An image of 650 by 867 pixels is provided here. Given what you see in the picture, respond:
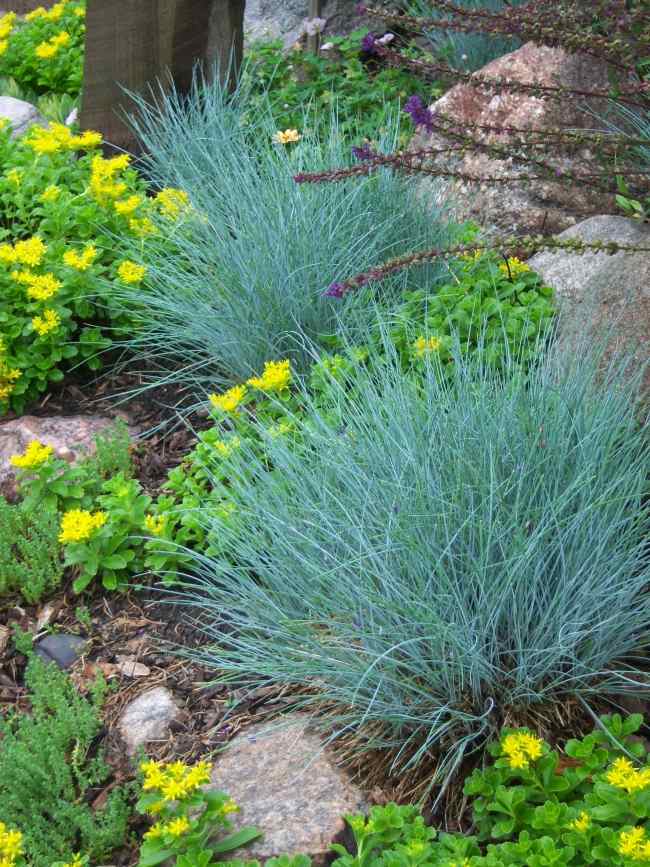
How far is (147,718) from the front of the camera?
100 inches

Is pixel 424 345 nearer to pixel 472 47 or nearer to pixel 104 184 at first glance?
pixel 104 184

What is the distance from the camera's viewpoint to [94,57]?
477 cm

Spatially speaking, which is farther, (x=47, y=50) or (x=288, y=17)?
(x=288, y=17)

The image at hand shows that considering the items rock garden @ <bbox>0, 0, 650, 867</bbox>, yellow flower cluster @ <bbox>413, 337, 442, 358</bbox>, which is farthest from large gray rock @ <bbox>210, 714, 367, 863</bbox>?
yellow flower cluster @ <bbox>413, 337, 442, 358</bbox>

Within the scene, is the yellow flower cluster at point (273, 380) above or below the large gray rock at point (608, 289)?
below

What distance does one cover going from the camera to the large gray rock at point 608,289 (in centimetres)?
306

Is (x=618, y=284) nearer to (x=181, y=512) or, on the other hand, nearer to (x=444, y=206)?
(x=444, y=206)

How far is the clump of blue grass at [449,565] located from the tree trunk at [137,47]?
9.16 ft

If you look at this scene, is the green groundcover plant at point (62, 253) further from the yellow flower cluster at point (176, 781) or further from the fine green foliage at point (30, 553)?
the yellow flower cluster at point (176, 781)

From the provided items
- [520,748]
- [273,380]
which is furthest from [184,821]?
[273,380]

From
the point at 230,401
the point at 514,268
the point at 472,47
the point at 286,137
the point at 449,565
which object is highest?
the point at 472,47

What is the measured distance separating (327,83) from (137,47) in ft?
4.64

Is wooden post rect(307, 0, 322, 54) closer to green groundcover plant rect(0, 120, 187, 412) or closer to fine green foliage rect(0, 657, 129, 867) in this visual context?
green groundcover plant rect(0, 120, 187, 412)

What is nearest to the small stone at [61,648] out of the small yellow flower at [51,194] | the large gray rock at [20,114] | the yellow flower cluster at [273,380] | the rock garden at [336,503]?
the rock garden at [336,503]
